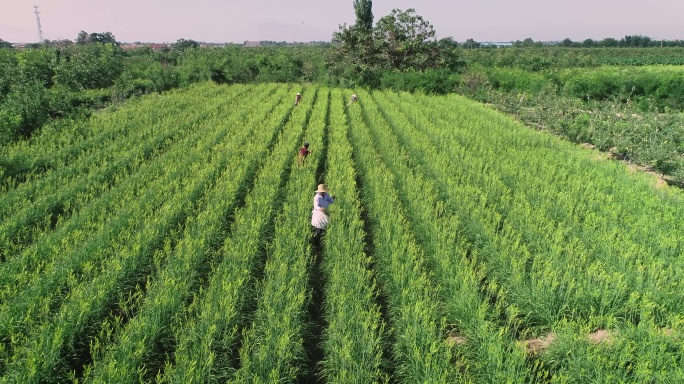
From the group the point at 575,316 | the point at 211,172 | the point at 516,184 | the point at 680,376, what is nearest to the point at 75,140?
the point at 211,172

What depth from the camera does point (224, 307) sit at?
4.27 m

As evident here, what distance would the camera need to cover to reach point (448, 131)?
13.1 meters

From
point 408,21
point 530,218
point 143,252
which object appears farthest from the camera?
point 408,21

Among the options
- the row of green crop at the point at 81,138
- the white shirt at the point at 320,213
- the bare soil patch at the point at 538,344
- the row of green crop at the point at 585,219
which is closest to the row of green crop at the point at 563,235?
the row of green crop at the point at 585,219

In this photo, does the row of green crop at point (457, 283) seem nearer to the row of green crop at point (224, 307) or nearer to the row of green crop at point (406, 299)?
the row of green crop at point (406, 299)

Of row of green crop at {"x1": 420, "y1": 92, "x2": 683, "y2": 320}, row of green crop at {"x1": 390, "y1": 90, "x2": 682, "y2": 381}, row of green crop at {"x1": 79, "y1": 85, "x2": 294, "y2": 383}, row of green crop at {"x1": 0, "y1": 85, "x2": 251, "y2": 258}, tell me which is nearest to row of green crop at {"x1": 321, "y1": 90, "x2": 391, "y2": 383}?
row of green crop at {"x1": 390, "y1": 90, "x2": 682, "y2": 381}

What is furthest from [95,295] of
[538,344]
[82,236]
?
[538,344]

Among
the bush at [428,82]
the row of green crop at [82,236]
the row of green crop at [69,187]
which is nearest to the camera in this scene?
the row of green crop at [82,236]

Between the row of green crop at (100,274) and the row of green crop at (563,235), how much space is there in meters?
4.40

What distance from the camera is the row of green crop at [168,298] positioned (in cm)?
361

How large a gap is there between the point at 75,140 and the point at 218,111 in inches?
276

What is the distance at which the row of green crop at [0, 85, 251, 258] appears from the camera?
6.21 m

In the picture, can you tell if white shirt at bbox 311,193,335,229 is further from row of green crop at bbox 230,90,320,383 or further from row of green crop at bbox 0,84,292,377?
row of green crop at bbox 0,84,292,377

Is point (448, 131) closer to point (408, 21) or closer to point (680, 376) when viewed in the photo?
point (680, 376)
